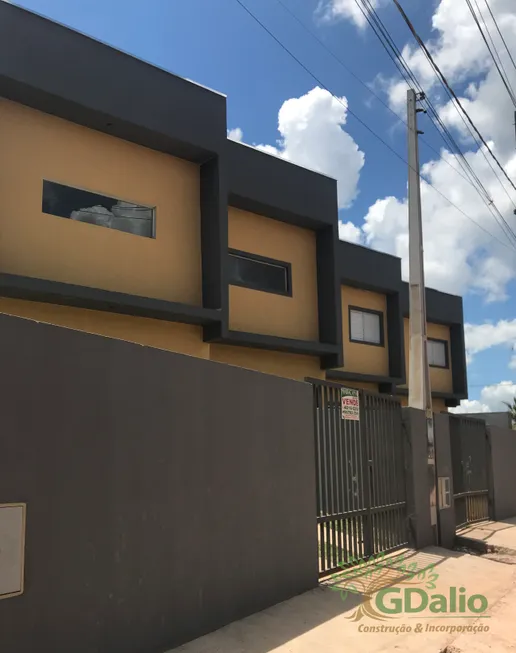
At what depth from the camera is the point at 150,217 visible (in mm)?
10578

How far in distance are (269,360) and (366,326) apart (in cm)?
540

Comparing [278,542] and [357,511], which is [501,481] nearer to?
[357,511]

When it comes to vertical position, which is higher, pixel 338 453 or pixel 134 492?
pixel 338 453

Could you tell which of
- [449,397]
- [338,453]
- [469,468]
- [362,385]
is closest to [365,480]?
[338,453]

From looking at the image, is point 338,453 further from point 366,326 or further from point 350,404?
point 366,326

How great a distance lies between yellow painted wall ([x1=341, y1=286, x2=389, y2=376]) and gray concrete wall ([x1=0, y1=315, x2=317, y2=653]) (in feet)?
34.3

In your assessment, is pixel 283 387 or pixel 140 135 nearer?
pixel 283 387

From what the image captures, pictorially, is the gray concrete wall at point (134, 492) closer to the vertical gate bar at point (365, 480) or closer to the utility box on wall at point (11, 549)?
the utility box on wall at point (11, 549)

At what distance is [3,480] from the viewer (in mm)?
3363

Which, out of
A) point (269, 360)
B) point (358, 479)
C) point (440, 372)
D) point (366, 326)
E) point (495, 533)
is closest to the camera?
point (358, 479)

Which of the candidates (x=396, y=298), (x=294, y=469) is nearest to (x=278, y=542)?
(x=294, y=469)

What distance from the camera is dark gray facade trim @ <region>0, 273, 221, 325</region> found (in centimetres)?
845

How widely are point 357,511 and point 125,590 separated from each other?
419 cm

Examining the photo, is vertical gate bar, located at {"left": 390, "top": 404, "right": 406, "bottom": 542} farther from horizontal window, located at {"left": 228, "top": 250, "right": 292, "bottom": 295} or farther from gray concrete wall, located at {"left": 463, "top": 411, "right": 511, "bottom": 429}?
gray concrete wall, located at {"left": 463, "top": 411, "right": 511, "bottom": 429}
